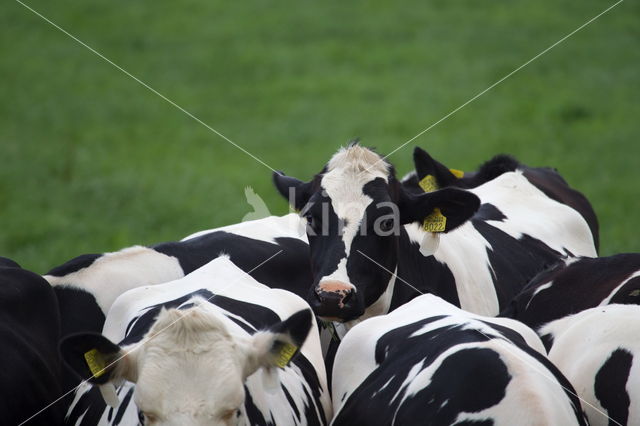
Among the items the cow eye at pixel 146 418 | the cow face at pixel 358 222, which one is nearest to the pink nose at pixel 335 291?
the cow face at pixel 358 222

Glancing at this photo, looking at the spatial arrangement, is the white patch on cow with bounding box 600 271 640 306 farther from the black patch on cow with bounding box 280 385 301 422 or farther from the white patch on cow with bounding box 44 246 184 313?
the white patch on cow with bounding box 44 246 184 313

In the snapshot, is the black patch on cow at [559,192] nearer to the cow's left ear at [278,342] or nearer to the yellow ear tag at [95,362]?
the cow's left ear at [278,342]

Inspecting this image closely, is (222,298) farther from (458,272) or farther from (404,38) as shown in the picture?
(404,38)

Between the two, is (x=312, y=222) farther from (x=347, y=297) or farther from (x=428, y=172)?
(x=428, y=172)

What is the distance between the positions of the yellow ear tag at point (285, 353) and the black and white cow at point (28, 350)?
1.40 metres

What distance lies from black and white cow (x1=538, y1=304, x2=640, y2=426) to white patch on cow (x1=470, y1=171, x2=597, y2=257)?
108 inches

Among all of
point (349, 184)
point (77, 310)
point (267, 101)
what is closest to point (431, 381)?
point (349, 184)

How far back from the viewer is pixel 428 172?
7938 mm

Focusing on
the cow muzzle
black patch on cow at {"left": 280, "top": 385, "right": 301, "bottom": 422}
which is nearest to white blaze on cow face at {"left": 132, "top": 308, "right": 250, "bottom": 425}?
black patch on cow at {"left": 280, "top": 385, "right": 301, "bottom": 422}

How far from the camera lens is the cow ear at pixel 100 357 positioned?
13.4 feet

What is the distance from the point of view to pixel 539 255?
292 inches

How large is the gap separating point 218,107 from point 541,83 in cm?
705

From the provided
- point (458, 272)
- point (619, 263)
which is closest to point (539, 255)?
point (458, 272)

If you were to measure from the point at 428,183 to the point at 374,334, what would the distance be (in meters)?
3.00
